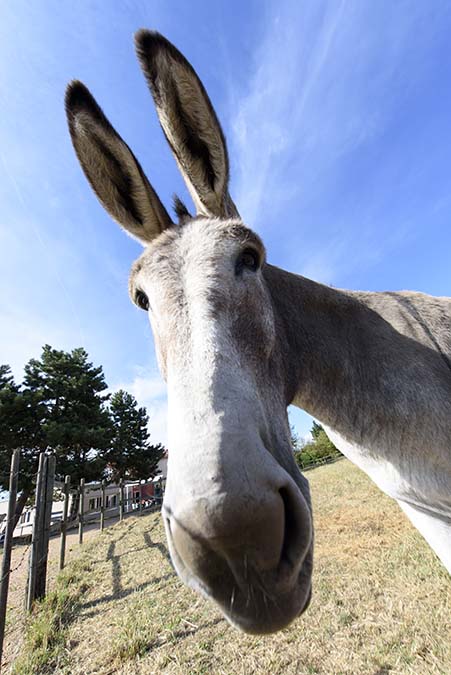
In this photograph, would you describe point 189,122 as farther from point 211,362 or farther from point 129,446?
point 129,446

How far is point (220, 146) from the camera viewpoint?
230 centimetres

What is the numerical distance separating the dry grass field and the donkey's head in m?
3.19

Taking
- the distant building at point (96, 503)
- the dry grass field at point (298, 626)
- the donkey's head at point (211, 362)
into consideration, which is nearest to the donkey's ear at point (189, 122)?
the donkey's head at point (211, 362)

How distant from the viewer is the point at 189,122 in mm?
2389

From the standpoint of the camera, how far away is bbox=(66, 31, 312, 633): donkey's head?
3.55ft

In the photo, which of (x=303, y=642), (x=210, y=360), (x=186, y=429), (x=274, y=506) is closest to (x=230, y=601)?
(x=274, y=506)

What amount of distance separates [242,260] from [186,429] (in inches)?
47.6

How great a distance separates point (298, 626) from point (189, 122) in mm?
5437

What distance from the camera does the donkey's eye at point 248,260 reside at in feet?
6.89

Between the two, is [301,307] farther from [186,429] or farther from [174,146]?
[186,429]

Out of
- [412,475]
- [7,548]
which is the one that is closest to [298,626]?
[412,475]

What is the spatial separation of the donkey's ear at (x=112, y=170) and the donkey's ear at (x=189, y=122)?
0.32m

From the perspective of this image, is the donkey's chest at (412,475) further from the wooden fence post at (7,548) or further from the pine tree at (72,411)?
the pine tree at (72,411)

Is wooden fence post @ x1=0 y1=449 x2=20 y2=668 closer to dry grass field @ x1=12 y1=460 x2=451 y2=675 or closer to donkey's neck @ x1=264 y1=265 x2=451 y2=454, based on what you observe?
dry grass field @ x1=12 y1=460 x2=451 y2=675
